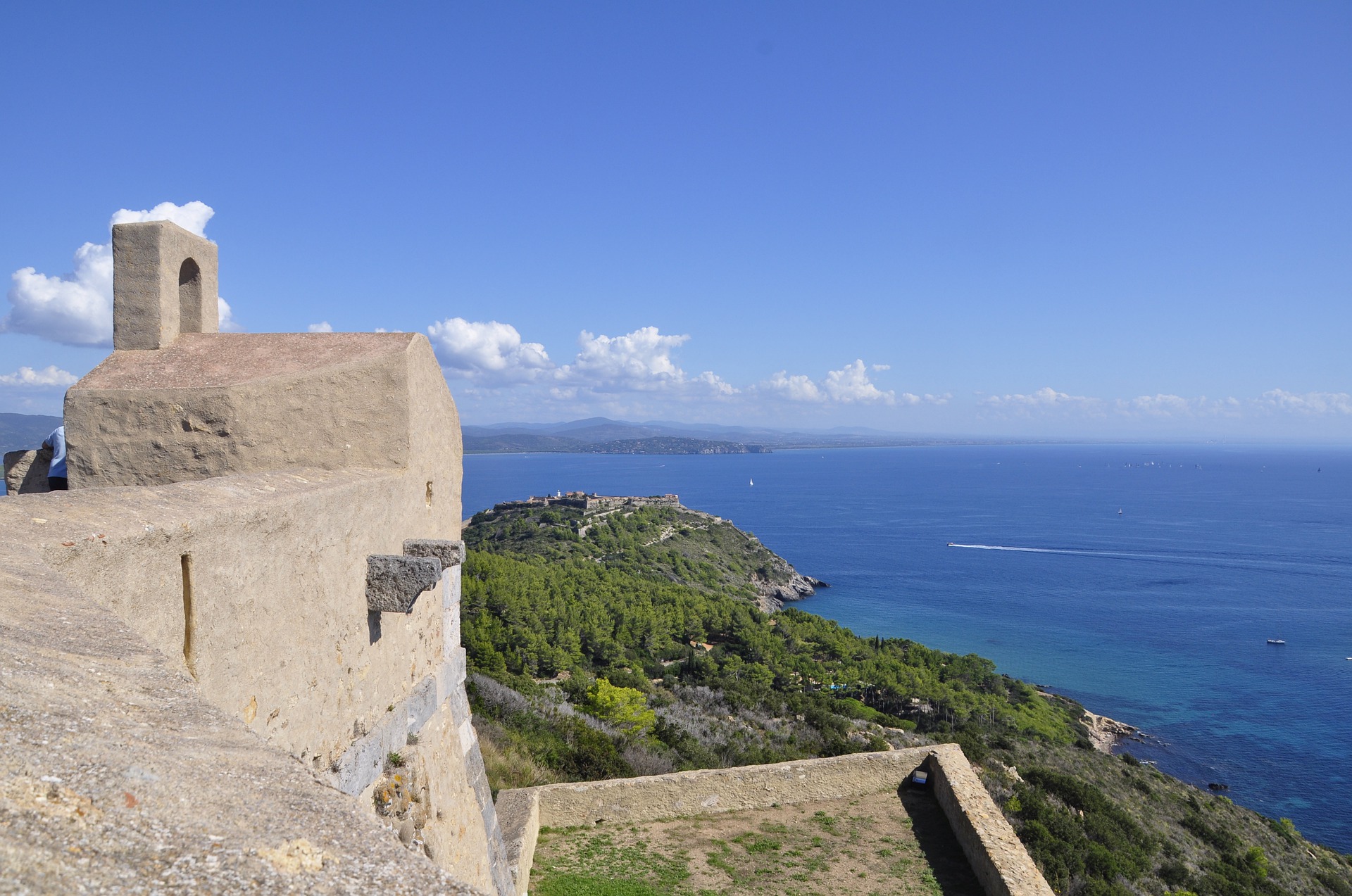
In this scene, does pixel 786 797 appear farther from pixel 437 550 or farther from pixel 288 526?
pixel 288 526

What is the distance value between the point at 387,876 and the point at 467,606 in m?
29.3

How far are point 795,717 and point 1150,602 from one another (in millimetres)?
44254

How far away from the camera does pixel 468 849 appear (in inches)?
248

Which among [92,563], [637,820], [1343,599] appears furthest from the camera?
[1343,599]

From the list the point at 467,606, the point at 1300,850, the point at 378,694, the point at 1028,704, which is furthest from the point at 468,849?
the point at 1028,704

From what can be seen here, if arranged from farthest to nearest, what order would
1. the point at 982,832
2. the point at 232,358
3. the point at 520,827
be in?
1. the point at 982,832
2. the point at 520,827
3. the point at 232,358

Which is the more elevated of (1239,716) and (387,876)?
(387,876)

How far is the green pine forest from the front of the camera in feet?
53.3

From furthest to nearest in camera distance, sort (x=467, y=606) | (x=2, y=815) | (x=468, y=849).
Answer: (x=467, y=606), (x=468, y=849), (x=2, y=815)

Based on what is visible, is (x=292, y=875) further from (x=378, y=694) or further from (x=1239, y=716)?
(x=1239, y=716)

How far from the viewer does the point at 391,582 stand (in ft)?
15.8

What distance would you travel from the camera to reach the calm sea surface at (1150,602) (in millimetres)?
34000

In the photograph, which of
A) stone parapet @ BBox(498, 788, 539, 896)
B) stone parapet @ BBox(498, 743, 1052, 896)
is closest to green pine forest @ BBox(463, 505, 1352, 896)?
stone parapet @ BBox(498, 788, 539, 896)

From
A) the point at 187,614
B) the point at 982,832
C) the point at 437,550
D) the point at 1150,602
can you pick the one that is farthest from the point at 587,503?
the point at 187,614
